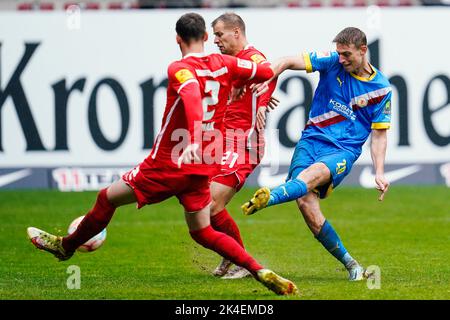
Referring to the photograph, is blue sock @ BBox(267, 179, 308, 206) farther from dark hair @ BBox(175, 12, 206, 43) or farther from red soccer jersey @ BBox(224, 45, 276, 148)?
dark hair @ BBox(175, 12, 206, 43)

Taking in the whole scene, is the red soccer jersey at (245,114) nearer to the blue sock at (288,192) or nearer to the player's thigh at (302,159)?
the player's thigh at (302,159)

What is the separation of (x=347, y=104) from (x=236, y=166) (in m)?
1.11

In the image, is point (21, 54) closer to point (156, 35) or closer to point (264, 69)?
point (156, 35)

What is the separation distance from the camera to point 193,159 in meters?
8.01

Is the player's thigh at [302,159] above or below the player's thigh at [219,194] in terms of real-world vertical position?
above

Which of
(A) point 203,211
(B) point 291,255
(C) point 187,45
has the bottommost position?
(B) point 291,255

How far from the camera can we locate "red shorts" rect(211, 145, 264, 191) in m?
9.88

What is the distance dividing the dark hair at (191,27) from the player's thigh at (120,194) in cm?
120

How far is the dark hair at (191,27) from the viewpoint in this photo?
8.20m

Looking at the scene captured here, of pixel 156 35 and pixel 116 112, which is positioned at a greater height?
pixel 156 35

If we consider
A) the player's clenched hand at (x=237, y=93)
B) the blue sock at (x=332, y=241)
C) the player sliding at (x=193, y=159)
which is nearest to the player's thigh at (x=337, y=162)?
the blue sock at (x=332, y=241)
